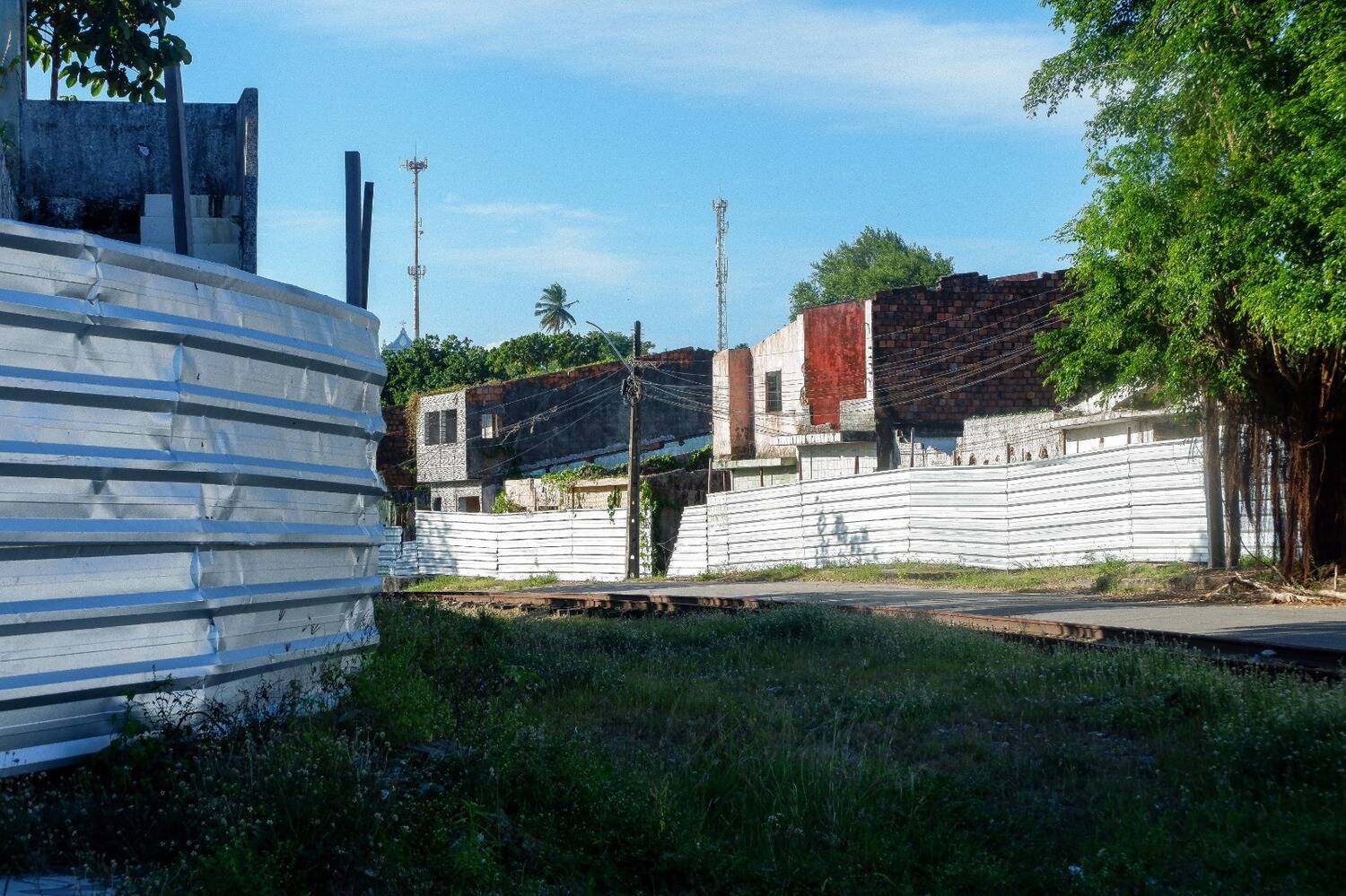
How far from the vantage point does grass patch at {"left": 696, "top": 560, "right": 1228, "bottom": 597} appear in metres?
18.4

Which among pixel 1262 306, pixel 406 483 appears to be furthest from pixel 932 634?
pixel 406 483

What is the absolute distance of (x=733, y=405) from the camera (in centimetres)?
4372

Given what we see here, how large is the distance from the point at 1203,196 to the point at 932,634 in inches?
297

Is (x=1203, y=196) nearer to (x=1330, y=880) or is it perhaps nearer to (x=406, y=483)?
(x=1330, y=880)

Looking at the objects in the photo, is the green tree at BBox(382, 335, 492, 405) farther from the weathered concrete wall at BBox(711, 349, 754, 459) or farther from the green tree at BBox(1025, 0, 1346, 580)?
the green tree at BBox(1025, 0, 1346, 580)

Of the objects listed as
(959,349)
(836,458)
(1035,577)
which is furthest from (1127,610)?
(836,458)

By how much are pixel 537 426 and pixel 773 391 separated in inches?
417

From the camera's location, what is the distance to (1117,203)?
673 inches

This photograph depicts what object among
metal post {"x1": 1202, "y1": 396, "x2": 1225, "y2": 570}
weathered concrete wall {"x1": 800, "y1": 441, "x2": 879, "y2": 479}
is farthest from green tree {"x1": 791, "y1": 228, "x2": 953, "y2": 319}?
metal post {"x1": 1202, "y1": 396, "x2": 1225, "y2": 570}

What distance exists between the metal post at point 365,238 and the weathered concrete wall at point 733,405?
3587cm

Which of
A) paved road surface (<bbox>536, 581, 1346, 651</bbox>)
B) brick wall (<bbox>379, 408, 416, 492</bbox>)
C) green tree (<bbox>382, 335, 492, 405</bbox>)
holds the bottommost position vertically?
paved road surface (<bbox>536, 581, 1346, 651</bbox>)

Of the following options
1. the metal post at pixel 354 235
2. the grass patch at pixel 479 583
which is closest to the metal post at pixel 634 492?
the grass patch at pixel 479 583

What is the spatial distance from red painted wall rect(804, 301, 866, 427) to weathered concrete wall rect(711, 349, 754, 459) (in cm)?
489

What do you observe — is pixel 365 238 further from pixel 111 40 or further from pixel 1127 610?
pixel 1127 610
